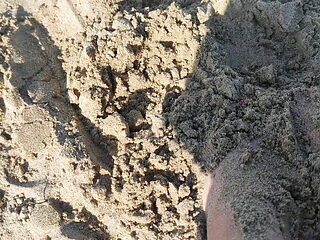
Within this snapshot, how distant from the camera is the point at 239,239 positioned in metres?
1.66

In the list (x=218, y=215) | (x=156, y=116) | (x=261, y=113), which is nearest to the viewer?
(x=218, y=215)

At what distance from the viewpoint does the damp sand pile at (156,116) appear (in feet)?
6.23

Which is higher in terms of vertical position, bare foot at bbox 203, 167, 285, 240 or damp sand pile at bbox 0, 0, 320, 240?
damp sand pile at bbox 0, 0, 320, 240

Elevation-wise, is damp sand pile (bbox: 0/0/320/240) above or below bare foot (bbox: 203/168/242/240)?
above

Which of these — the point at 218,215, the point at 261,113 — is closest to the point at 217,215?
the point at 218,215

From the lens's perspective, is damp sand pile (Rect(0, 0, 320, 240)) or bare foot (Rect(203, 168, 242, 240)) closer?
bare foot (Rect(203, 168, 242, 240))

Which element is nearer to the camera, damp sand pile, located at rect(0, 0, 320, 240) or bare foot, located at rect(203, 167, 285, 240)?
bare foot, located at rect(203, 167, 285, 240)

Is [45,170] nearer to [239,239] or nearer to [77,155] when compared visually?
Answer: [77,155]

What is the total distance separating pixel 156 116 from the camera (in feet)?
7.29

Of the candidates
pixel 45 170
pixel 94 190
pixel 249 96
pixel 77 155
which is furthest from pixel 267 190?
pixel 45 170

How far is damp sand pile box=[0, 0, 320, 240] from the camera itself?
74.8 inches

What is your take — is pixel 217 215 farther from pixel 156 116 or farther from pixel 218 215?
pixel 156 116

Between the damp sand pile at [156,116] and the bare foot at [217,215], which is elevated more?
the damp sand pile at [156,116]

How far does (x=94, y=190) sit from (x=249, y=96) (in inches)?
37.0
